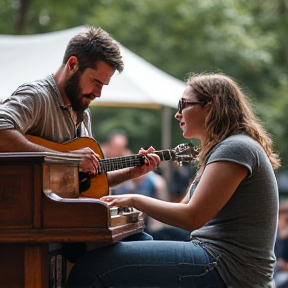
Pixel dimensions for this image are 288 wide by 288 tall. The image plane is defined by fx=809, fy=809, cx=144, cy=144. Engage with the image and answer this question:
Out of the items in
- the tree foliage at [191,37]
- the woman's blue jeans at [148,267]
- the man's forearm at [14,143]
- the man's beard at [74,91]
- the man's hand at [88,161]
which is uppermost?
the tree foliage at [191,37]

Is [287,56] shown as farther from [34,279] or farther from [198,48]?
[34,279]

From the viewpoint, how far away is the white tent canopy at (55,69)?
27.0 ft

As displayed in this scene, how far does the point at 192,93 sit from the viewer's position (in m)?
3.97

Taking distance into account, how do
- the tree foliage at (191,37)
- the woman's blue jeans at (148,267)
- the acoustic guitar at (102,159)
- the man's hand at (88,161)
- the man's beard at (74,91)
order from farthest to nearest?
the tree foliage at (191,37) → the man's beard at (74,91) → the acoustic guitar at (102,159) → the man's hand at (88,161) → the woman's blue jeans at (148,267)

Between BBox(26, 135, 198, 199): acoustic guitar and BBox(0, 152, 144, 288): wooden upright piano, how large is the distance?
621 mm

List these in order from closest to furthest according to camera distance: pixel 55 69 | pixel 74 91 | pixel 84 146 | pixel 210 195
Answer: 1. pixel 210 195
2. pixel 84 146
3. pixel 74 91
4. pixel 55 69

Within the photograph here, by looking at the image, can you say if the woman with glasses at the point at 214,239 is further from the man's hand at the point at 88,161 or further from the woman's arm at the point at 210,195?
the man's hand at the point at 88,161

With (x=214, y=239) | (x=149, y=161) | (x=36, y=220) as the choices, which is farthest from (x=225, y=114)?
(x=36, y=220)

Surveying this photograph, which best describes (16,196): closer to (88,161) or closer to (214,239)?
(88,161)

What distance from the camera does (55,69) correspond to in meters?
8.18

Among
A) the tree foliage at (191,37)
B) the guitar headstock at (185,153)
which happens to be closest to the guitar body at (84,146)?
the guitar headstock at (185,153)

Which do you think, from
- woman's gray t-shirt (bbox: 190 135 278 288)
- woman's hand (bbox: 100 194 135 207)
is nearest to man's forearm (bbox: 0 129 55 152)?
woman's hand (bbox: 100 194 135 207)

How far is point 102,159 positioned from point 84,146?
13 centimetres

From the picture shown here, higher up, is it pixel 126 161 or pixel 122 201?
pixel 126 161
